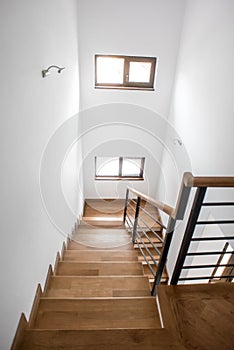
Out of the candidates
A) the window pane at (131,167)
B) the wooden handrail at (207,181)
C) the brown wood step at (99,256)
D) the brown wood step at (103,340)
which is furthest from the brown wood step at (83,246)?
the window pane at (131,167)

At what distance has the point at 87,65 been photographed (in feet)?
12.7

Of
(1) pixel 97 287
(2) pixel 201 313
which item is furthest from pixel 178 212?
(1) pixel 97 287

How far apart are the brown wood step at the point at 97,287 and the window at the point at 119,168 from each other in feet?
11.7

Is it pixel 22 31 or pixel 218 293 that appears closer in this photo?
pixel 22 31

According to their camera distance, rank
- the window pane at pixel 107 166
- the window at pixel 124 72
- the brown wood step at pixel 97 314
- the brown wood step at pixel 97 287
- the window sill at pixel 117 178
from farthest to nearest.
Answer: the window sill at pixel 117 178 → the window pane at pixel 107 166 → the window at pixel 124 72 → the brown wood step at pixel 97 287 → the brown wood step at pixel 97 314

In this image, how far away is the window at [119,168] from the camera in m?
5.32

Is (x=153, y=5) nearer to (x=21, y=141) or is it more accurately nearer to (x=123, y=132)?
(x=123, y=132)

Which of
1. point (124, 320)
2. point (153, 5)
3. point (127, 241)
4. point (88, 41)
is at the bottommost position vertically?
point (127, 241)

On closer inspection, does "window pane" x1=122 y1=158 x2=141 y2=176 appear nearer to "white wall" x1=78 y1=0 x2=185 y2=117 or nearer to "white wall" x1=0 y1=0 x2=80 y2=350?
"white wall" x1=78 y1=0 x2=185 y2=117

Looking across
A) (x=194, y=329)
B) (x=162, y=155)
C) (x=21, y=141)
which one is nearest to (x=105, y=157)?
(x=162, y=155)

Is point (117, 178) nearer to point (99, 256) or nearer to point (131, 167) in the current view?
point (131, 167)

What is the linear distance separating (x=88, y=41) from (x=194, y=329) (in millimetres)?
4129

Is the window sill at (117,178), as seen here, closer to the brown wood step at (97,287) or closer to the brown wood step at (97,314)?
the brown wood step at (97,287)

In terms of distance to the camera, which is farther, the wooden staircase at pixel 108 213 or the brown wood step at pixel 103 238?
the wooden staircase at pixel 108 213
